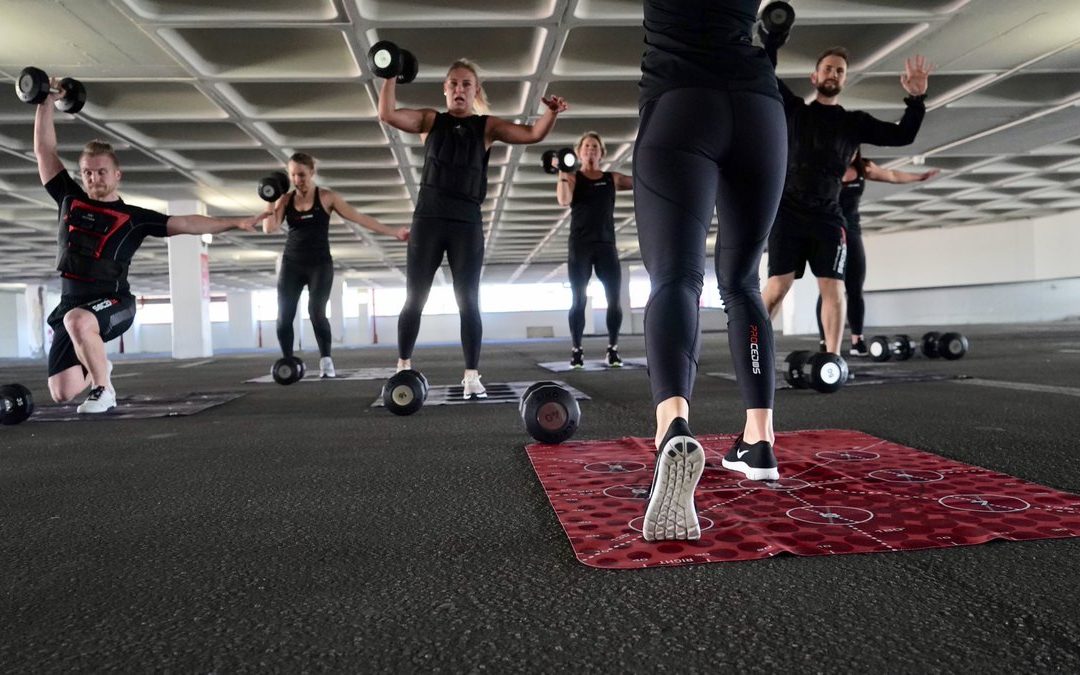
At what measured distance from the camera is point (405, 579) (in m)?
1.07

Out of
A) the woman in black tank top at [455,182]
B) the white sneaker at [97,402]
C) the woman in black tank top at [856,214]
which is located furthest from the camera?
the woman in black tank top at [856,214]

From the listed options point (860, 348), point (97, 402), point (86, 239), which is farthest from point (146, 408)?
point (860, 348)

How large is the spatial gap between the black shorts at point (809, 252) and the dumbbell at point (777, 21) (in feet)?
4.65

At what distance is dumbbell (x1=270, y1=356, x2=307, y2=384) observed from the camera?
5230 mm

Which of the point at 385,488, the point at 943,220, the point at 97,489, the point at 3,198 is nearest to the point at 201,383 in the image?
the point at 97,489

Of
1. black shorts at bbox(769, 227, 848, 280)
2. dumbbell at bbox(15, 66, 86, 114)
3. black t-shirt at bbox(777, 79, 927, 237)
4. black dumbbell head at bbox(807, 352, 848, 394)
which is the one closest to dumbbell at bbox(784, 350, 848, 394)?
black dumbbell head at bbox(807, 352, 848, 394)

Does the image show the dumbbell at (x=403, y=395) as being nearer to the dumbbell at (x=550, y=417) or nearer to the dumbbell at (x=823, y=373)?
the dumbbell at (x=550, y=417)

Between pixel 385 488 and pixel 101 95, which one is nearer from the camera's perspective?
pixel 385 488

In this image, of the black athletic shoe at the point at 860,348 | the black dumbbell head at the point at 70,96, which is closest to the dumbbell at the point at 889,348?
the black athletic shoe at the point at 860,348

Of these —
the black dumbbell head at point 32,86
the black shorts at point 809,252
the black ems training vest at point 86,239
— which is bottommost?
the black shorts at point 809,252

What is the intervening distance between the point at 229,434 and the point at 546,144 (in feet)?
22.8

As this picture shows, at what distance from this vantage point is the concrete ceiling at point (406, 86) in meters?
5.16

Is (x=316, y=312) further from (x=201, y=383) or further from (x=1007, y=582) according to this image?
(x=1007, y=582)

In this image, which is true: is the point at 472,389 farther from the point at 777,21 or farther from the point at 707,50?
the point at 707,50
